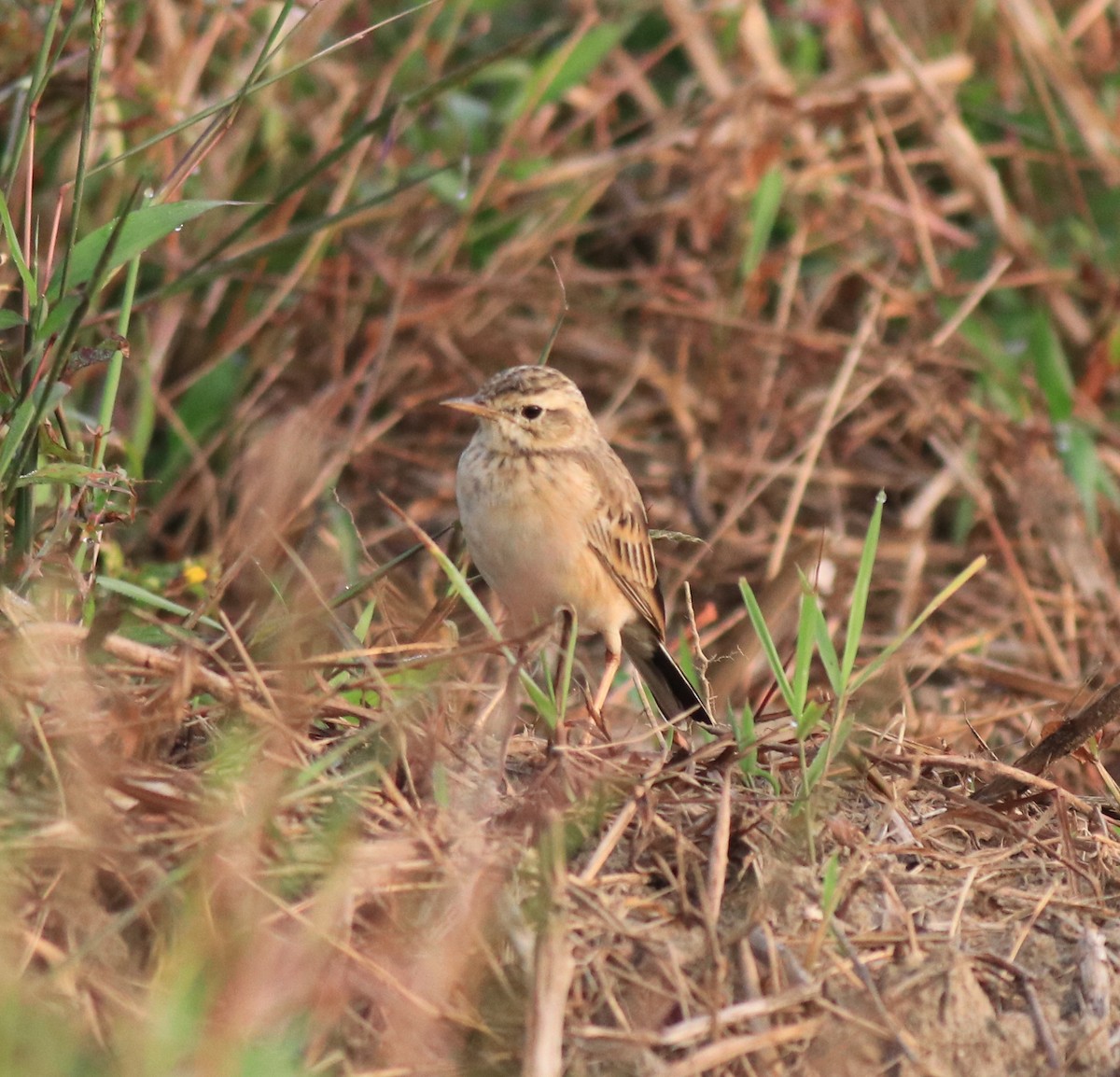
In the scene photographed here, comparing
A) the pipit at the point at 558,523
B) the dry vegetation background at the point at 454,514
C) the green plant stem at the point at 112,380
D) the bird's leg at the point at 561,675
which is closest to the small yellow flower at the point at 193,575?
the dry vegetation background at the point at 454,514

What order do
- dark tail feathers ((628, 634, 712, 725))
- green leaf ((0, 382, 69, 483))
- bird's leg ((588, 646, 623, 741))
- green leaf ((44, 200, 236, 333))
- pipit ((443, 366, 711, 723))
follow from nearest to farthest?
green leaf ((0, 382, 69, 483)) < green leaf ((44, 200, 236, 333)) < bird's leg ((588, 646, 623, 741)) < pipit ((443, 366, 711, 723)) < dark tail feathers ((628, 634, 712, 725))

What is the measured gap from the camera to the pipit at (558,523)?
4.74 meters

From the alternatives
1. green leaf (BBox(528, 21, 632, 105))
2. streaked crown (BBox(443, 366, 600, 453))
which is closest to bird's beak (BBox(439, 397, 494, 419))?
streaked crown (BBox(443, 366, 600, 453))

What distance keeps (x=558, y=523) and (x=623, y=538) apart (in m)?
0.36

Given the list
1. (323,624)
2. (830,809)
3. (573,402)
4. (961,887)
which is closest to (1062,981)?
(961,887)

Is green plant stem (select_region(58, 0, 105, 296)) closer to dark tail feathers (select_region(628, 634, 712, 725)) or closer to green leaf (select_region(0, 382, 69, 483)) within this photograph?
green leaf (select_region(0, 382, 69, 483))

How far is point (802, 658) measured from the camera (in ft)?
12.0

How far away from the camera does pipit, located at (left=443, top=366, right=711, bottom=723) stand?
474cm

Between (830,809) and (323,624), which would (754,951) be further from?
(323,624)

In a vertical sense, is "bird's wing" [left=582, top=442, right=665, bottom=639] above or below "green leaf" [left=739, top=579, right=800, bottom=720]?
below

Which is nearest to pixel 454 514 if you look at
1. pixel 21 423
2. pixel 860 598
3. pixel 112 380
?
pixel 112 380

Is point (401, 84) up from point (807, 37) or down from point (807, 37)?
up

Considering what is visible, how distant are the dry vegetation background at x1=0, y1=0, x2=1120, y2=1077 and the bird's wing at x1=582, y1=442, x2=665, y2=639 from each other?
0.32 m

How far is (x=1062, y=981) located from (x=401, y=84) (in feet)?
17.0
